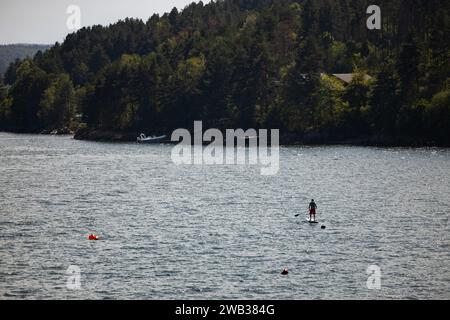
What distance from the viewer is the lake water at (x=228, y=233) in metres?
50.2

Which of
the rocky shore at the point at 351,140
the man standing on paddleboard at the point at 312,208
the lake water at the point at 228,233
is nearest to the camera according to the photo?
the lake water at the point at 228,233

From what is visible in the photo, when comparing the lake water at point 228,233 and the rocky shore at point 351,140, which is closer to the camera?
the lake water at point 228,233

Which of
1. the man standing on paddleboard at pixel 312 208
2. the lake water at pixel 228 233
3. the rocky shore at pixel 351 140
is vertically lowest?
the lake water at pixel 228 233

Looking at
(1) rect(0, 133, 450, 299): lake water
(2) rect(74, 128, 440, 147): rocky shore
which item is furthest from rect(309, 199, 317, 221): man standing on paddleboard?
(2) rect(74, 128, 440, 147): rocky shore

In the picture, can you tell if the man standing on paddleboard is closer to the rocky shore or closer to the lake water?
the lake water

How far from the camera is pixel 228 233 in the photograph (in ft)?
220

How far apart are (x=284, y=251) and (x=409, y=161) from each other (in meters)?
73.1

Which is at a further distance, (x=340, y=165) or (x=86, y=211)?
(x=340, y=165)

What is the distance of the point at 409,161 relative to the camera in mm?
128875

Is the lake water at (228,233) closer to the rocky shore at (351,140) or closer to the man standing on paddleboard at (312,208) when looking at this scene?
the man standing on paddleboard at (312,208)

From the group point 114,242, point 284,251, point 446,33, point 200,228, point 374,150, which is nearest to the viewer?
point 284,251

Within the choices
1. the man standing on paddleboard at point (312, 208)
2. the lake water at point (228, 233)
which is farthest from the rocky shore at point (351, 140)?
the man standing on paddleboard at point (312, 208)
